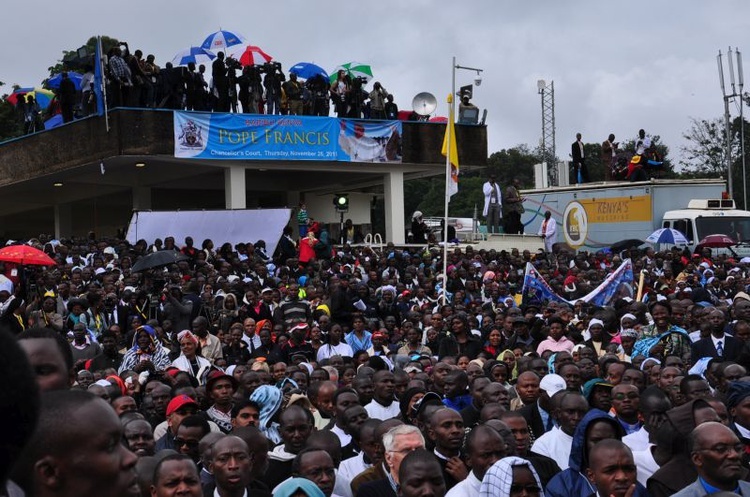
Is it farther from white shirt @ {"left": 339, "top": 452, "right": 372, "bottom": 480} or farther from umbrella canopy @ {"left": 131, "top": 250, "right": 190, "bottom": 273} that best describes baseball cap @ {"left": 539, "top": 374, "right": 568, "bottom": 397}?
umbrella canopy @ {"left": 131, "top": 250, "right": 190, "bottom": 273}

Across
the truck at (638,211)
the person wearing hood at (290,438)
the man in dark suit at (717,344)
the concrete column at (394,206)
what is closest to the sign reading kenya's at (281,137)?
the concrete column at (394,206)

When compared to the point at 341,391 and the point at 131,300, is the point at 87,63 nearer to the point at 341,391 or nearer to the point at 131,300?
the point at 131,300

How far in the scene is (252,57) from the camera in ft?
87.3

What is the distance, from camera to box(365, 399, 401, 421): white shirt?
29.6 feet

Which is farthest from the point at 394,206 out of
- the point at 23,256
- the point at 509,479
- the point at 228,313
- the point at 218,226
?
the point at 509,479

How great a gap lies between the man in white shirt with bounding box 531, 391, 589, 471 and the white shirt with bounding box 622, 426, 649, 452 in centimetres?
33

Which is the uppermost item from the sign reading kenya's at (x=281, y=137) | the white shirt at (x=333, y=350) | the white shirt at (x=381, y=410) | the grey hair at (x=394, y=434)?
the sign reading kenya's at (x=281, y=137)

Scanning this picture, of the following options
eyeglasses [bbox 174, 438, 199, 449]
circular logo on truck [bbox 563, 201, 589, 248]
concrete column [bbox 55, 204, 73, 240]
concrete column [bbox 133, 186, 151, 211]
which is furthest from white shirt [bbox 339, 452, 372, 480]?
concrete column [bbox 55, 204, 73, 240]

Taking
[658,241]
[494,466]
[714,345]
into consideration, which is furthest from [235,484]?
[658,241]

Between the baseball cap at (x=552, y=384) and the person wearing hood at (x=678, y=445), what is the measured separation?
197 centimetres

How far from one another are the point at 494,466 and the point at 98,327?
10.5 metres

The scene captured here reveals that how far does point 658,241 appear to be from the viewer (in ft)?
82.8

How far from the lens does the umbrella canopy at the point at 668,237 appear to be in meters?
25.2

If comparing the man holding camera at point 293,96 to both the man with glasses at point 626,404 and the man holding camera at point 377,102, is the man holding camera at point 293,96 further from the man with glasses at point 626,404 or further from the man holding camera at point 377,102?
the man with glasses at point 626,404
